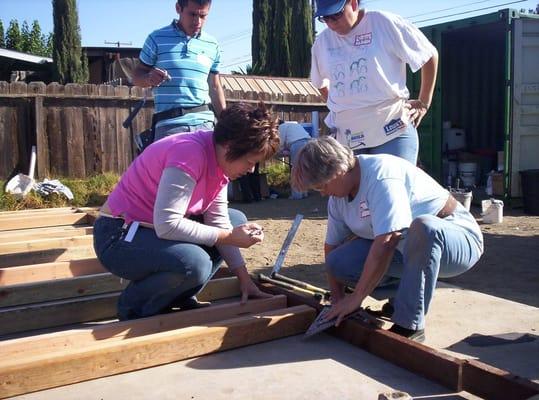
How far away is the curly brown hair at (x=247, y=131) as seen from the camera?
240 cm

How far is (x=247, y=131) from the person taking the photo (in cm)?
240

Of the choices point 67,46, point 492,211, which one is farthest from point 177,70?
point 67,46

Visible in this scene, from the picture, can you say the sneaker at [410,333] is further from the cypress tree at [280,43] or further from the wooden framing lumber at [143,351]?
the cypress tree at [280,43]

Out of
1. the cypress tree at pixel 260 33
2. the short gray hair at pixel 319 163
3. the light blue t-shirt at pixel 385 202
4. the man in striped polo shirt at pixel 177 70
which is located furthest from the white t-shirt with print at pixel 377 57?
the cypress tree at pixel 260 33

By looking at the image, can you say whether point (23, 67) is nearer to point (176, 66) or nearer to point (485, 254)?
point (176, 66)

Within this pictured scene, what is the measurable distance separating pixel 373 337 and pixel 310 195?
761 centimetres

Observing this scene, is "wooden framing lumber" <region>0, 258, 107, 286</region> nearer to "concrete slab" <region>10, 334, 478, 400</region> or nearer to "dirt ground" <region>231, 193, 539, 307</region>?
"dirt ground" <region>231, 193, 539, 307</region>

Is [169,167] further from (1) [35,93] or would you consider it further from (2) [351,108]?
(1) [35,93]

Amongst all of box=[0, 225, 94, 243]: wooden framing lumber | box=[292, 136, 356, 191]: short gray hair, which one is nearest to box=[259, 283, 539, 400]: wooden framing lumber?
box=[292, 136, 356, 191]: short gray hair

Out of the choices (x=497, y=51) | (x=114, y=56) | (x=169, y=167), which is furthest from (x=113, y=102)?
(x=114, y=56)

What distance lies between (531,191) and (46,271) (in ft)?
20.7

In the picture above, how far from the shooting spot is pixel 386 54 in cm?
315

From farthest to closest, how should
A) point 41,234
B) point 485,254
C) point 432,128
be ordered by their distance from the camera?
point 432,128, point 485,254, point 41,234

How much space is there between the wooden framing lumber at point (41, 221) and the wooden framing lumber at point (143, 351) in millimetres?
3290
